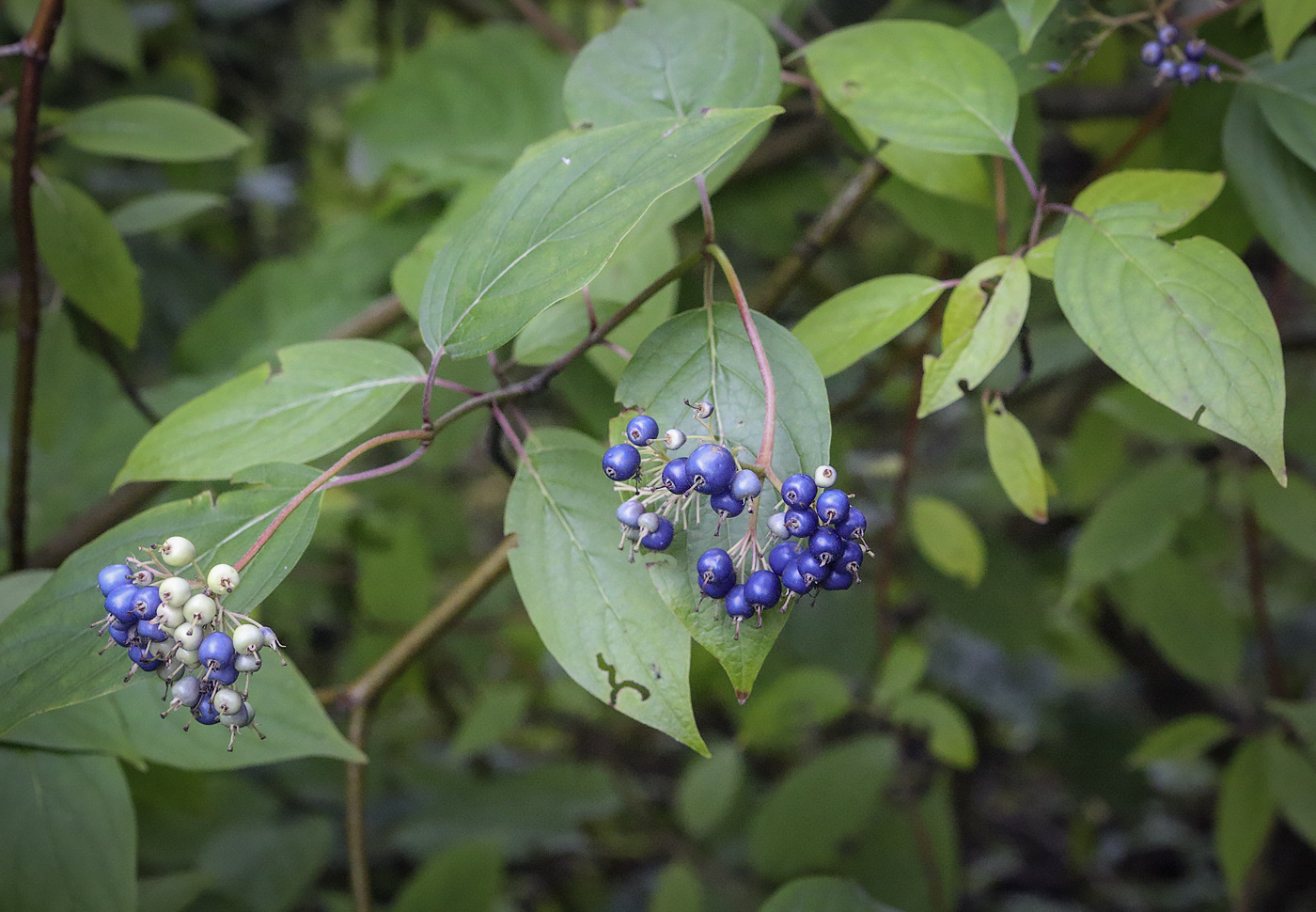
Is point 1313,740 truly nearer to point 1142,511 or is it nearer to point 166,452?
point 1142,511

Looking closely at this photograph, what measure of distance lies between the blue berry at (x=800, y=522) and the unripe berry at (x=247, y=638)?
34cm

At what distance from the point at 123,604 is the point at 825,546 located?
432mm

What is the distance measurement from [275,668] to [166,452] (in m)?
0.31

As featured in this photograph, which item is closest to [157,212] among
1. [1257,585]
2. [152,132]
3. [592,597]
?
[152,132]

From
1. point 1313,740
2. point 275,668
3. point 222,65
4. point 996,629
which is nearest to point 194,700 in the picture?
point 275,668

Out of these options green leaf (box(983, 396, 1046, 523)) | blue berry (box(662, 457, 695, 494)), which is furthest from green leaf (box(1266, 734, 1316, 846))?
blue berry (box(662, 457, 695, 494))

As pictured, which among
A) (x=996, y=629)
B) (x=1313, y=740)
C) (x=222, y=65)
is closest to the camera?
(x=1313, y=740)

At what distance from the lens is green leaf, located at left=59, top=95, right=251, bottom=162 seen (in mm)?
1079

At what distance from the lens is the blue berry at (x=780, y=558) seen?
0.56 metres

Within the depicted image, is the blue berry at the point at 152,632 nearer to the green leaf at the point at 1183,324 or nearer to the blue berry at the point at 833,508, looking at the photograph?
the blue berry at the point at 833,508

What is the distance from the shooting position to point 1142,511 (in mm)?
1371

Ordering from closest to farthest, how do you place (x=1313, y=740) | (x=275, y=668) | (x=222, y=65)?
(x=275, y=668), (x=1313, y=740), (x=222, y=65)

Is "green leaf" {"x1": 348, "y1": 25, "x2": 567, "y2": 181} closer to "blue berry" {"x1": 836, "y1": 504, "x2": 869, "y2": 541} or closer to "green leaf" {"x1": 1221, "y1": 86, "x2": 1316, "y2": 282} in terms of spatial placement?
"green leaf" {"x1": 1221, "y1": 86, "x2": 1316, "y2": 282}

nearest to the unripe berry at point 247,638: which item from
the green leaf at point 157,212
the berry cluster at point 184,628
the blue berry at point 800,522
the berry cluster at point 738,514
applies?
the berry cluster at point 184,628
